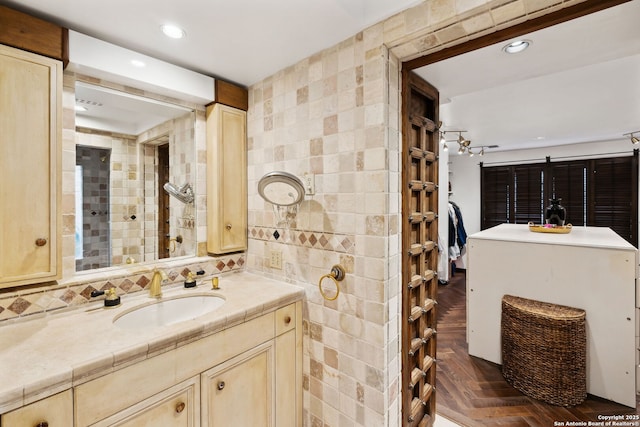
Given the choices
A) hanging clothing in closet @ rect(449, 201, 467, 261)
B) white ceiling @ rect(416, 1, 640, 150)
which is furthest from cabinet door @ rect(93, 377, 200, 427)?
hanging clothing in closet @ rect(449, 201, 467, 261)

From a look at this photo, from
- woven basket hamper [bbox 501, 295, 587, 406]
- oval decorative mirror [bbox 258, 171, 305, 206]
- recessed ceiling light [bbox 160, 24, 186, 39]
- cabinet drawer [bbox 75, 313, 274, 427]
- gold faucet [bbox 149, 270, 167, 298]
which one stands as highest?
recessed ceiling light [bbox 160, 24, 186, 39]

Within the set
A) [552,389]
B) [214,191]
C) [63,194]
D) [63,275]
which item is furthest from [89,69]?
[552,389]

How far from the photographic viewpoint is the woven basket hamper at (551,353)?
1956 mm

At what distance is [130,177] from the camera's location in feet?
5.50

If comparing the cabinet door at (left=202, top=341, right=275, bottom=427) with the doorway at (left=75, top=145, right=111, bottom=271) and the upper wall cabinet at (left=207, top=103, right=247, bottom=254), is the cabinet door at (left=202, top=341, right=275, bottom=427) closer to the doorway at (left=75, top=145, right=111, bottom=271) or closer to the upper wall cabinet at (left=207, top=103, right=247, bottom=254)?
the upper wall cabinet at (left=207, top=103, right=247, bottom=254)

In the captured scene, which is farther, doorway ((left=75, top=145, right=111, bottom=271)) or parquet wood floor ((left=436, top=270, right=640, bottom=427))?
parquet wood floor ((left=436, top=270, right=640, bottom=427))

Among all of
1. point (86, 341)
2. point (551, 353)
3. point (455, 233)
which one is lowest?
point (551, 353)

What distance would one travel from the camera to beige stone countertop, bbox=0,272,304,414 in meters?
0.85

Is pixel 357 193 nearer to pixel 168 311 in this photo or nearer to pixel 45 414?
pixel 168 311

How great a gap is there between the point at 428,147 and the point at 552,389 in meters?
1.89

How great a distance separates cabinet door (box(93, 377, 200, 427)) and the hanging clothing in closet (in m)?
4.58

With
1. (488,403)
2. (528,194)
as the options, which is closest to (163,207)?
(488,403)

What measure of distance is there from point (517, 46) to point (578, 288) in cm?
175

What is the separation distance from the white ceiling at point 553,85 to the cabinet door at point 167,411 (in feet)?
6.18
